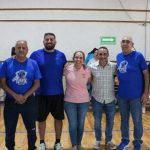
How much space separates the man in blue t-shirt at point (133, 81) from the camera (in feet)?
14.3

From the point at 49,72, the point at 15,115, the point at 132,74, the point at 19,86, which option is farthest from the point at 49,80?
the point at 132,74

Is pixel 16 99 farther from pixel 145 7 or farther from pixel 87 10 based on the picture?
pixel 145 7

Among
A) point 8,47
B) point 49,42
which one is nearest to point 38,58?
point 49,42

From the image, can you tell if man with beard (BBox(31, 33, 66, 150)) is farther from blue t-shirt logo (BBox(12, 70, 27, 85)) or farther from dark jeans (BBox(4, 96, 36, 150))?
blue t-shirt logo (BBox(12, 70, 27, 85))

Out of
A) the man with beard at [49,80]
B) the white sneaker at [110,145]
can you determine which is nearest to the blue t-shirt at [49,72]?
the man with beard at [49,80]

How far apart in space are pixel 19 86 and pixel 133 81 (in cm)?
146

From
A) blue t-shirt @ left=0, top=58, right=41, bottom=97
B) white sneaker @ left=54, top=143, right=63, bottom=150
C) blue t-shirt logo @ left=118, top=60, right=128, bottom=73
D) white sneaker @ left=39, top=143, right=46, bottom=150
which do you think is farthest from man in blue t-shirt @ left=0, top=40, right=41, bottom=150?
blue t-shirt logo @ left=118, top=60, right=128, bottom=73

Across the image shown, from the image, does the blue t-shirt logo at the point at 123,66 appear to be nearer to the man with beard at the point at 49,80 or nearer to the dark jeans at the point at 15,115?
the man with beard at the point at 49,80

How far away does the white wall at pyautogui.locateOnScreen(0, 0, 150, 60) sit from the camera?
8.19 m

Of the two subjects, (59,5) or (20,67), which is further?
(59,5)

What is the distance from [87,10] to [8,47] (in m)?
2.12

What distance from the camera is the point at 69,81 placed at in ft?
14.6

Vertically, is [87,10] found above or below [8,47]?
above

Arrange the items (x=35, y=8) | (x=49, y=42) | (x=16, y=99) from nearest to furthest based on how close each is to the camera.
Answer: (x=16, y=99) < (x=49, y=42) < (x=35, y=8)
